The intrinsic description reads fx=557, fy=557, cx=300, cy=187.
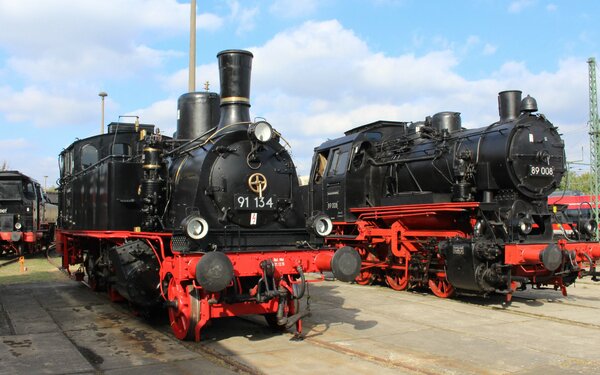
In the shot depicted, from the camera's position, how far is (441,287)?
11008 mm

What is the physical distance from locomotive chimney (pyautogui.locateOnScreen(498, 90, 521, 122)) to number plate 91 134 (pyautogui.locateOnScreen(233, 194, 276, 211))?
5626 millimetres

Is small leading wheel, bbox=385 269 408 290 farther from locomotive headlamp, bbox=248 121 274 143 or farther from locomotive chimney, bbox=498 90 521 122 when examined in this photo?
locomotive headlamp, bbox=248 121 274 143

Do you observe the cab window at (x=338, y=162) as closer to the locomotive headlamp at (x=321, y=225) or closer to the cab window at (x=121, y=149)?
the cab window at (x=121, y=149)

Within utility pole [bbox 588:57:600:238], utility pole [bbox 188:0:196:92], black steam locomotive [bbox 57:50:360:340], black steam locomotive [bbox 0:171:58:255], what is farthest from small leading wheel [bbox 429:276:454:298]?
black steam locomotive [bbox 0:171:58:255]

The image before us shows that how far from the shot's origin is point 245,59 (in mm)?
7727

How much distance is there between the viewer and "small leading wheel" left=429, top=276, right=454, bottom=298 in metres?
10.7

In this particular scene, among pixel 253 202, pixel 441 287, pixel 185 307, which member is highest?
pixel 253 202

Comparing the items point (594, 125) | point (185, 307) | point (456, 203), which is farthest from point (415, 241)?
point (594, 125)

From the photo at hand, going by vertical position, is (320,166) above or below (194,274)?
above

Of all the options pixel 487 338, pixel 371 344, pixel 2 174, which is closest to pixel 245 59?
pixel 371 344

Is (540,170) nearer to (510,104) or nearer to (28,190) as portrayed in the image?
(510,104)

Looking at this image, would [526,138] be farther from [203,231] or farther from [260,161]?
[203,231]

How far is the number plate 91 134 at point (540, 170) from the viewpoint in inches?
388

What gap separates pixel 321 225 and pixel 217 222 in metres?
1.46
